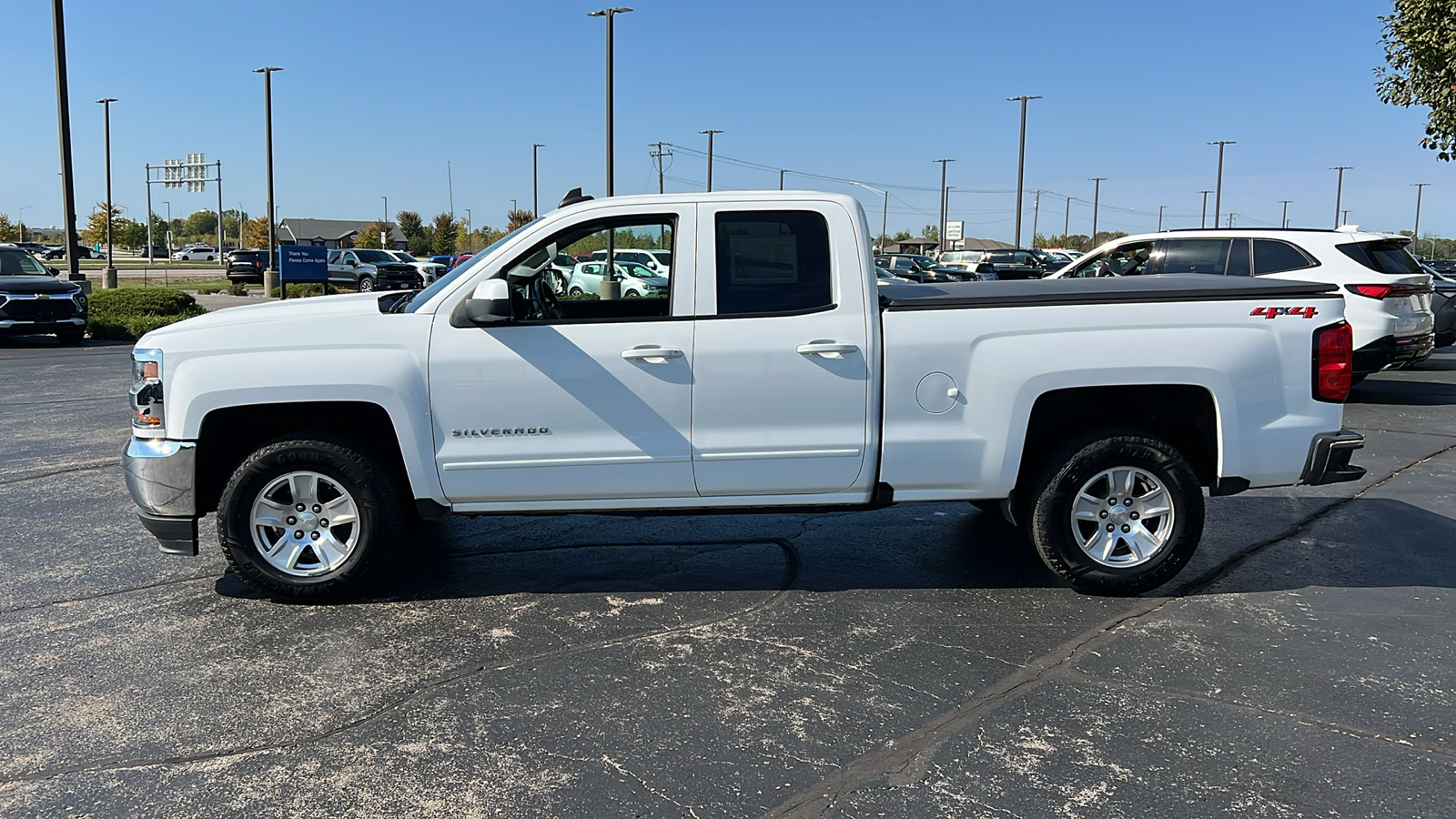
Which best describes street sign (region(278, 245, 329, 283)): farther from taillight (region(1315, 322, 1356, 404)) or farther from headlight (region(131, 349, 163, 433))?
taillight (region(1315, 322, 1356, 404))

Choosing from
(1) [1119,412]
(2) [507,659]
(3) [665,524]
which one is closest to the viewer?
(2) [507,659]

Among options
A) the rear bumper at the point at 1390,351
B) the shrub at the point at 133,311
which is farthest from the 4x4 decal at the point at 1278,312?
the shrub at the point at 133,311

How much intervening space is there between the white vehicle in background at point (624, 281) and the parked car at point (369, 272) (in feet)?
110

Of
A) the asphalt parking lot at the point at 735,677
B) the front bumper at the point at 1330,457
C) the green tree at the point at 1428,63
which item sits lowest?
the asphalt parking lot at the point at 735,677

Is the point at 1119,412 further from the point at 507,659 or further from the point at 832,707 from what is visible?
the point at 507,659

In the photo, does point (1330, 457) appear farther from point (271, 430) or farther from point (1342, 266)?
point (1342, 266)

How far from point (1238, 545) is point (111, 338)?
2046cm

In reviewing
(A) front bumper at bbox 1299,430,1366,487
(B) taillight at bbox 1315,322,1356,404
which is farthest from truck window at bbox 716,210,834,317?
(A) front bumper at bbox 1299,430,1366,487

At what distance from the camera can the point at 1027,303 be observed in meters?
5.27

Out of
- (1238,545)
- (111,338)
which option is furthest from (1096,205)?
(1238,545)

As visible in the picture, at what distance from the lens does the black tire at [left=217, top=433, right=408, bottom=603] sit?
5.23 meters

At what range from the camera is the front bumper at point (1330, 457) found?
213 inches

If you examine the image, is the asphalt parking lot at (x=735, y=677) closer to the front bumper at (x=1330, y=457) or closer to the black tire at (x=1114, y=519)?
the black tire at (x=1114, y=519)

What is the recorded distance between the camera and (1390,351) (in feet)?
38.8
